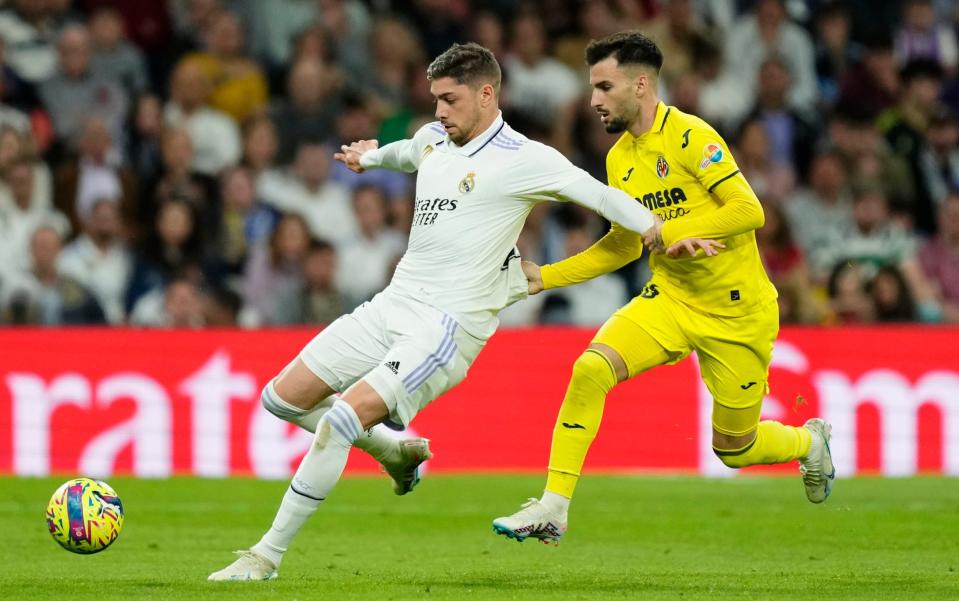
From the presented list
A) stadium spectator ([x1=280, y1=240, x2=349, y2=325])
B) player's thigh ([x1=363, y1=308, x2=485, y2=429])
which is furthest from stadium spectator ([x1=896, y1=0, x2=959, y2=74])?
player's thigh ([x1=363, y1=308, x2=485, y2=429])

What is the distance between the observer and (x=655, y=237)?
8.27 m

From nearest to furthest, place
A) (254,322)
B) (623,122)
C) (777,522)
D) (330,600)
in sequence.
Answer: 1. (330,600)
2. (623,122)
3. (777,522)
4. (254,322)

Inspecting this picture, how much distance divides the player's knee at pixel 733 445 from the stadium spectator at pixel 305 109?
844cm

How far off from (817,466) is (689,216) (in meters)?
1.91

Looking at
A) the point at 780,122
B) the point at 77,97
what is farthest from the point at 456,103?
the point at 780,122

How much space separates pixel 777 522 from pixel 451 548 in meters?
2.59

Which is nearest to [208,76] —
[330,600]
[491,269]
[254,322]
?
[254,322]

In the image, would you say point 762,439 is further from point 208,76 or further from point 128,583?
point 208,76

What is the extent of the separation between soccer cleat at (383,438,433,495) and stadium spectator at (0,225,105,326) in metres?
6.83

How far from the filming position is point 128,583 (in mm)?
8047

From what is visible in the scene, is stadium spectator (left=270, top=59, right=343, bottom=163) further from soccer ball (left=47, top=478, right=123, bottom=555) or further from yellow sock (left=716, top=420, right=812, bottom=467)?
soccer ball (left=47, top=478, right=123, bottom=555)

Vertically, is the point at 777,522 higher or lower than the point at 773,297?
lower

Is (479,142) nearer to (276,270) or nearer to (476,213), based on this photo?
(476,213)

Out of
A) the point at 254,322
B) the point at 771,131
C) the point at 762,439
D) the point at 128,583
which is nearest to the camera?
the point at 128,583
